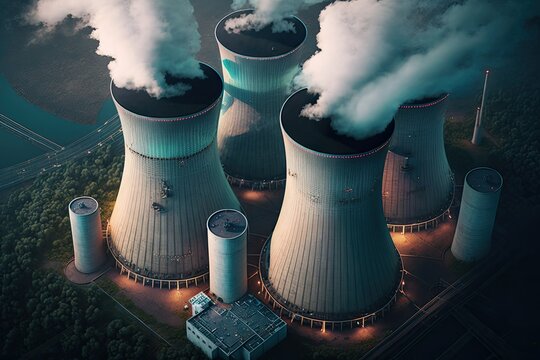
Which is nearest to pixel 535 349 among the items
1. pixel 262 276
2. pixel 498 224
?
pixel 498 224

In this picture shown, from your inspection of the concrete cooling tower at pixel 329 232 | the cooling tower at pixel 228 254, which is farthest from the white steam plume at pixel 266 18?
the cooling tower at pixel 228 254

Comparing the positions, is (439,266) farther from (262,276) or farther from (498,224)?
(262,276)

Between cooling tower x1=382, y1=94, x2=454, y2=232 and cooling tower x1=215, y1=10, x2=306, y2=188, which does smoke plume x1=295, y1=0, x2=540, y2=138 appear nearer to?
cooling tower x1=382, y1=94, x2=454, y2=232

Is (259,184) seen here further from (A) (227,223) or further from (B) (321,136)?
(B) (321,136)

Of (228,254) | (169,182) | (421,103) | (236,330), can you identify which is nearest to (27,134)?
(169,182)

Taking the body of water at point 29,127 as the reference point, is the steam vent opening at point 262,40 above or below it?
above

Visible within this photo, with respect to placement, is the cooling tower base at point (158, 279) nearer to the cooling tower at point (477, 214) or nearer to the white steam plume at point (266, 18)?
the cooling tower at point (477, 214)
